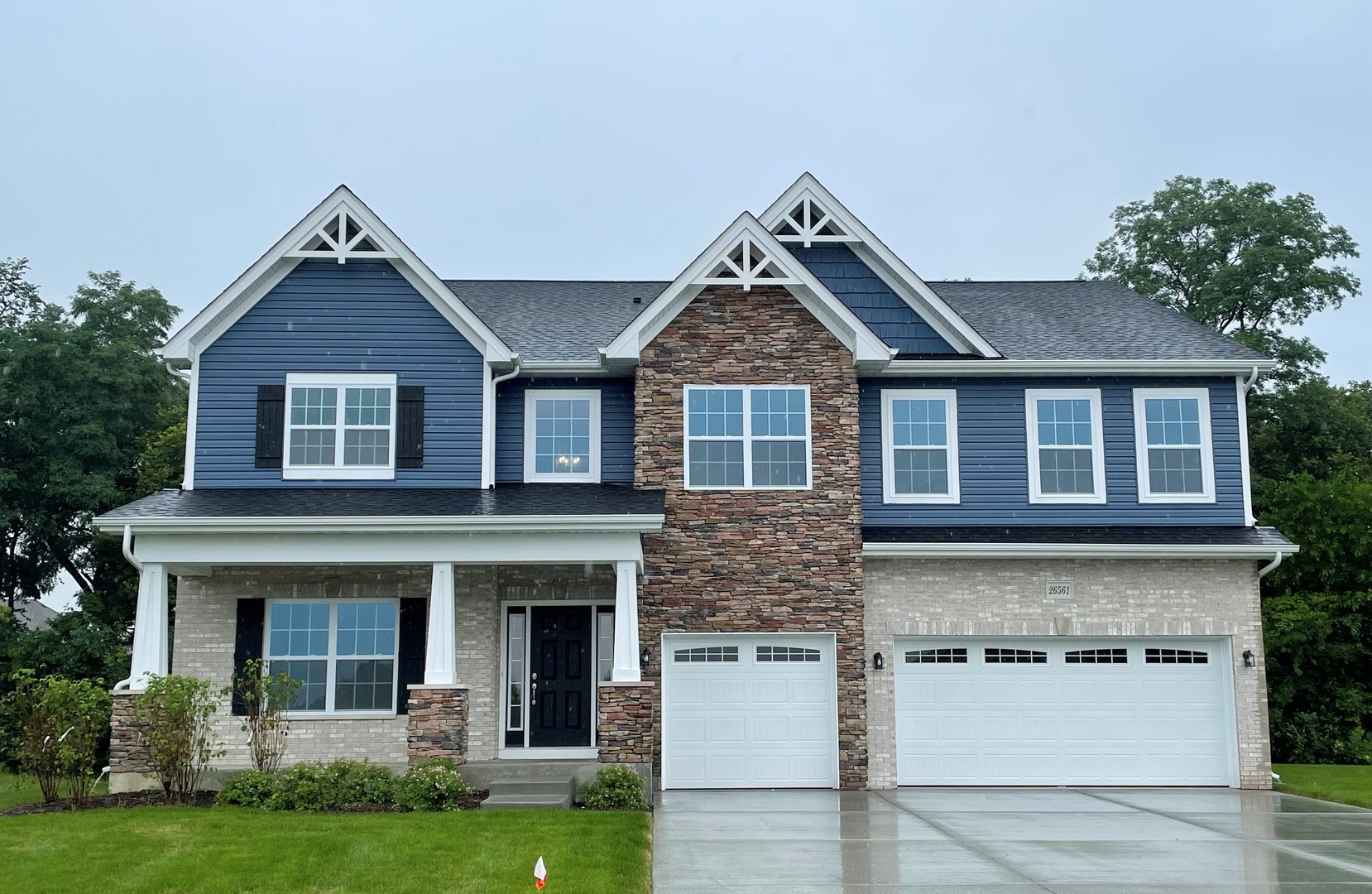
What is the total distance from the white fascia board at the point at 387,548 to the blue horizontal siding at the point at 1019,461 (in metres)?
4.53

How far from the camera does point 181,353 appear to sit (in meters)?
19.0

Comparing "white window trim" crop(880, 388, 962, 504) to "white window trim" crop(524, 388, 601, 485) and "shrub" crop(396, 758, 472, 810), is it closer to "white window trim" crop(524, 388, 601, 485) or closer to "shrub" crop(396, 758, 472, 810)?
"white window trim" crop(524, 388, 601, 485)

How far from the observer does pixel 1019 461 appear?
20.0 m

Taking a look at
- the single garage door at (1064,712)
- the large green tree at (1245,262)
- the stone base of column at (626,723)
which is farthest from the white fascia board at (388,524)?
the large green tree at (1245,262)

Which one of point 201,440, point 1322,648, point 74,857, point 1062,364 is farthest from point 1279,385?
point 74,857

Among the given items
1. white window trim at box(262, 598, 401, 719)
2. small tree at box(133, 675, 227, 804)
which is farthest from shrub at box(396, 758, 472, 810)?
white window trim at box(262, 598, 401, 719)

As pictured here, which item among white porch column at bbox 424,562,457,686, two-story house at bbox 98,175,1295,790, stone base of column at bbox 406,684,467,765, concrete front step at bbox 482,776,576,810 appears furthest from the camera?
two-story house at bbox 98,175,1295,790

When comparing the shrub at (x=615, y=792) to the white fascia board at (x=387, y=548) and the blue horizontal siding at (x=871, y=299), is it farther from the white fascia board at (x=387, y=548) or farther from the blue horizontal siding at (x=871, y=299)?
the blue horizontal siding at (x=871, y=299)

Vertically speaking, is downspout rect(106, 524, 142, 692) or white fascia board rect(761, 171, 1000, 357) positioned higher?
white fascia board rect(761, 171, 1000, 357)

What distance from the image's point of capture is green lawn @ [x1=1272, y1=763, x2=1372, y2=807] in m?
18.0

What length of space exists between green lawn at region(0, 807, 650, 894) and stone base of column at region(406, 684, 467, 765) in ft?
6.70

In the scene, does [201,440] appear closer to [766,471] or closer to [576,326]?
[576,326]

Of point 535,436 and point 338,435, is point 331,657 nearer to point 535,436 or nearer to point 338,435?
point 338,435

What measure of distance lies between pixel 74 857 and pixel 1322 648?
70.7ft
